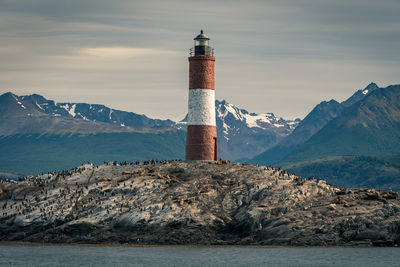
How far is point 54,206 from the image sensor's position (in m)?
127

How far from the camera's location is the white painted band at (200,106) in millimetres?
136875

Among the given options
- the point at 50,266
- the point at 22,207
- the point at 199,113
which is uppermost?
the point at 199,113

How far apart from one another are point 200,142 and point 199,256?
34.9 meters

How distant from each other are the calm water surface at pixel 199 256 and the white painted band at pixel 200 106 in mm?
31134

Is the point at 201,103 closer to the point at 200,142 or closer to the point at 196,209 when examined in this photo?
the point at 200,142

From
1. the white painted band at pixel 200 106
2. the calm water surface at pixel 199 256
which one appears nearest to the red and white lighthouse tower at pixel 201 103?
the white painted band at pixel 200 106

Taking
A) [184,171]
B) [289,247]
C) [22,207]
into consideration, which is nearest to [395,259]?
[289,247]

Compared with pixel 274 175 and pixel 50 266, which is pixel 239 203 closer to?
pixel 274 175

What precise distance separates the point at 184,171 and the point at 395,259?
43.7 meters

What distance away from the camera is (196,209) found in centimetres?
12062

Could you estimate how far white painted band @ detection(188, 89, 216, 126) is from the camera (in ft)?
449

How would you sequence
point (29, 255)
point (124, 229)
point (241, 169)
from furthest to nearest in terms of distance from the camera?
1. point (241, 169)
2. point (124, 229)
3. point (29, 255)

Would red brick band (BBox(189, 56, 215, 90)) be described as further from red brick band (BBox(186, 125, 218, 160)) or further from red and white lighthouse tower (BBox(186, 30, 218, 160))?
red brick band (BBox(186, 125, 218, 160))

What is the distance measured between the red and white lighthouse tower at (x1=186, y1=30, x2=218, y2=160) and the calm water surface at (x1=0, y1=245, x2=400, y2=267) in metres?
28.6
